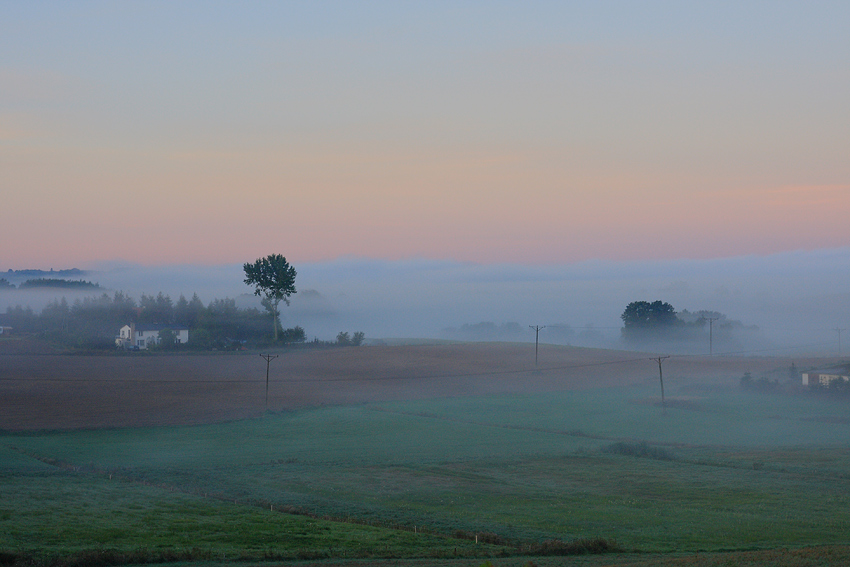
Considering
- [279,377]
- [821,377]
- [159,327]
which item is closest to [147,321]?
[159,327]

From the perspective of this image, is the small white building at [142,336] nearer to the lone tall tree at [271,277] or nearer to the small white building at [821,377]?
the lone tall tree at [271,277]

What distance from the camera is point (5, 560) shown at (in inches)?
910

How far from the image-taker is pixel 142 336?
127 metres

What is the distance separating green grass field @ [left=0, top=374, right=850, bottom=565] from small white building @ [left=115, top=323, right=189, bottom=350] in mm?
60329

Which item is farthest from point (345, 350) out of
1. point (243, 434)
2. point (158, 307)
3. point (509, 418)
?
point (243, 434)

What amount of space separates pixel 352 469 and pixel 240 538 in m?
17.3


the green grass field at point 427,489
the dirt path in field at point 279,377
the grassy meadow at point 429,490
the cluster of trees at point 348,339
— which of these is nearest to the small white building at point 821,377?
the dirt path in field at point 279,377

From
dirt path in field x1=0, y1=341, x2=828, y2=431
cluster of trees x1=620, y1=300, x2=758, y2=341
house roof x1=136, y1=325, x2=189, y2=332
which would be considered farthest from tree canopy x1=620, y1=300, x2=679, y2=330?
house roof x1=136, y1=325, x2=189, y2=332

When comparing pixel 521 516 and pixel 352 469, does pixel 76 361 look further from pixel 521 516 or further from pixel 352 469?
pixel 521 516

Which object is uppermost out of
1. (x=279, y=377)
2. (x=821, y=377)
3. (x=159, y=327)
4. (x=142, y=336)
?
(x=159, y=327)

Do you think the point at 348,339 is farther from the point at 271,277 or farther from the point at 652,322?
the point at 652,322

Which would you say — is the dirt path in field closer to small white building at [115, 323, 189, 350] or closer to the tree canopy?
small white building at [115, 323, 189, 350]

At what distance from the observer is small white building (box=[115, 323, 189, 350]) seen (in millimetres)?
124312

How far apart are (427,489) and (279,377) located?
65853mm
